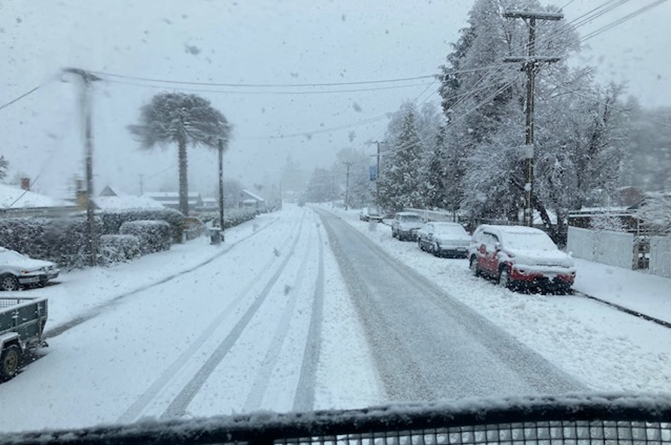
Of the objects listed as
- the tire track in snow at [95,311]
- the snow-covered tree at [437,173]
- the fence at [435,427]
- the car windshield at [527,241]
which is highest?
the snow-covered tree at [437,173]

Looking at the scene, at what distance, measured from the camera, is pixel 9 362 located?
6.75 m

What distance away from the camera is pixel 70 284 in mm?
15266

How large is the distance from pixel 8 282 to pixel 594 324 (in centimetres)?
1490

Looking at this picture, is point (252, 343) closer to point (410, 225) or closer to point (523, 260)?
point (523, 260)

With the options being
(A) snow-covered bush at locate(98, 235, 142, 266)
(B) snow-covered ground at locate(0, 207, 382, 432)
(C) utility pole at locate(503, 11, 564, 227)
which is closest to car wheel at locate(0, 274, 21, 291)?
(B) snow-covered ground at locate(0, 207, 382, 432)

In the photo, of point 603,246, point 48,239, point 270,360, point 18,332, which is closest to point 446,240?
point 603,246

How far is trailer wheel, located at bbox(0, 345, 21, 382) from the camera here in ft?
21.6

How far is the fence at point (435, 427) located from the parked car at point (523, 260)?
1252 cm

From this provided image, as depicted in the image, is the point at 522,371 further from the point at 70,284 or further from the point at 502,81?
the point at 502,81

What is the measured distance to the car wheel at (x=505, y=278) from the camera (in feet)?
45.6

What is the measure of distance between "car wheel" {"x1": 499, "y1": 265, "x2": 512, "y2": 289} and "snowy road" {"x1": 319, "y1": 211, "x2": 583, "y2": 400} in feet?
6.47

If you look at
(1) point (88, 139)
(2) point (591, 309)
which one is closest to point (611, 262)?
(2) point (591, 309)

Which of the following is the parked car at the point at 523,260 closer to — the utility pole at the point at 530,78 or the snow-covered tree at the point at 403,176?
the utility pole at the point at 530,78

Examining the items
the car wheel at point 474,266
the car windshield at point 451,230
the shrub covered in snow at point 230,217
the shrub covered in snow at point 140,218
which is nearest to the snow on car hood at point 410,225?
the car windshield at point 451,230
